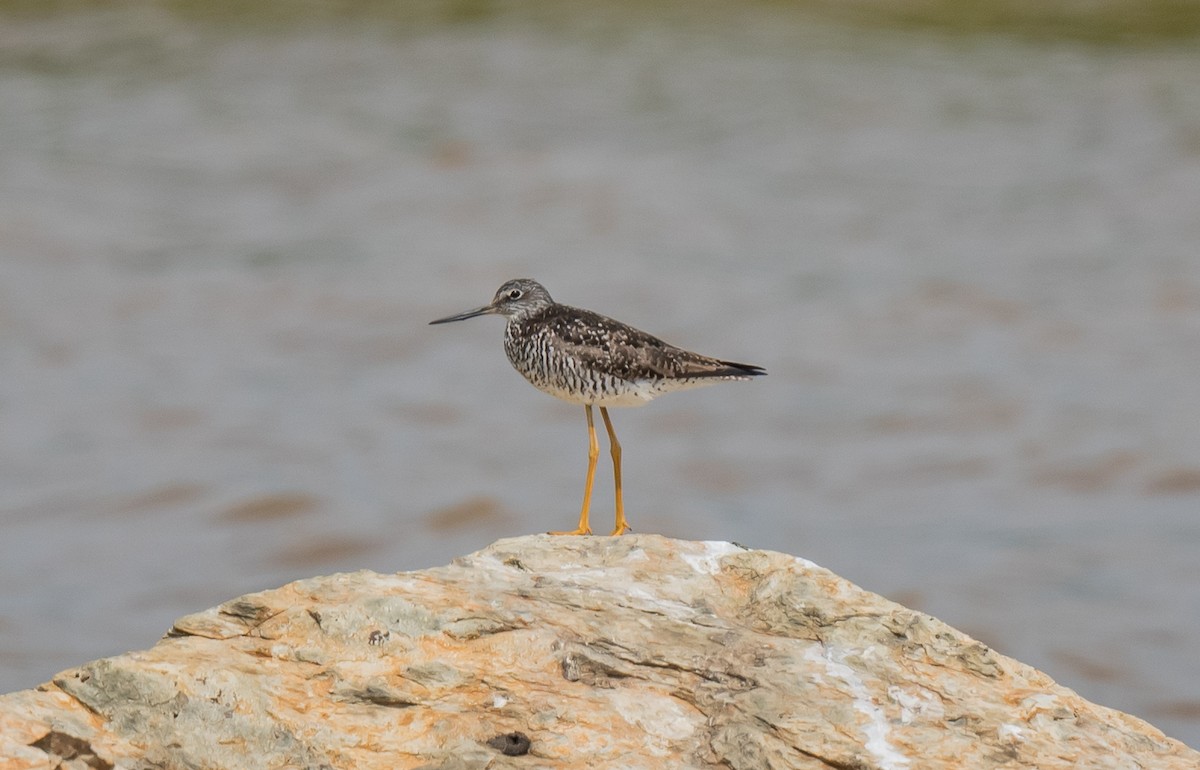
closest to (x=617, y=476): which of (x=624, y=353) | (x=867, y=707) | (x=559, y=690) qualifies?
(x=624, y=353)

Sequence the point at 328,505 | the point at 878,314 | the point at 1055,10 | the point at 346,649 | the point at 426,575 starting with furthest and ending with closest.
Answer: the point at 1055,10 → the point at 878,314 → the point at 328,505 → the point at 426,575 → the point at 346,649

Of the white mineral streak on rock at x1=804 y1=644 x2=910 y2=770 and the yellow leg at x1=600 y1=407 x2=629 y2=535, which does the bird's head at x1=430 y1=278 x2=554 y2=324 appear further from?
the white mineral streak on rock at x1=804 y1=644 x2=910 y2=770

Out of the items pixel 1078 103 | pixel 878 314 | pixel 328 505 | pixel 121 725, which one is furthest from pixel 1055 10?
pixel 121 725

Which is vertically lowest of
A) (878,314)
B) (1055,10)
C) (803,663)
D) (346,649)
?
(346,649)

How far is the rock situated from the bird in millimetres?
2282

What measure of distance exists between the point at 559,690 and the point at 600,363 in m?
3.09

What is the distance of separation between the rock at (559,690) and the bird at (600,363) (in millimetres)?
2282

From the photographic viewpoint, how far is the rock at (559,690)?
526 centimetres

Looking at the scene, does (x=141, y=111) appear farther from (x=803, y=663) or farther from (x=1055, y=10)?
(x=803, y=663)

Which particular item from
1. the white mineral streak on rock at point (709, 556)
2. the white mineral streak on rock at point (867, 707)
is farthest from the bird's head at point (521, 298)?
the white mineral streak on rock at point (867, 707)

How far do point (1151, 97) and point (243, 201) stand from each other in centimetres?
1406

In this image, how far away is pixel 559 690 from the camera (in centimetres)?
567

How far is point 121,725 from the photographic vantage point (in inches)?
206

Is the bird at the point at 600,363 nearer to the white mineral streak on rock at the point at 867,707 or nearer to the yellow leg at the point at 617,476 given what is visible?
the yellow leg at the point at 617,476
